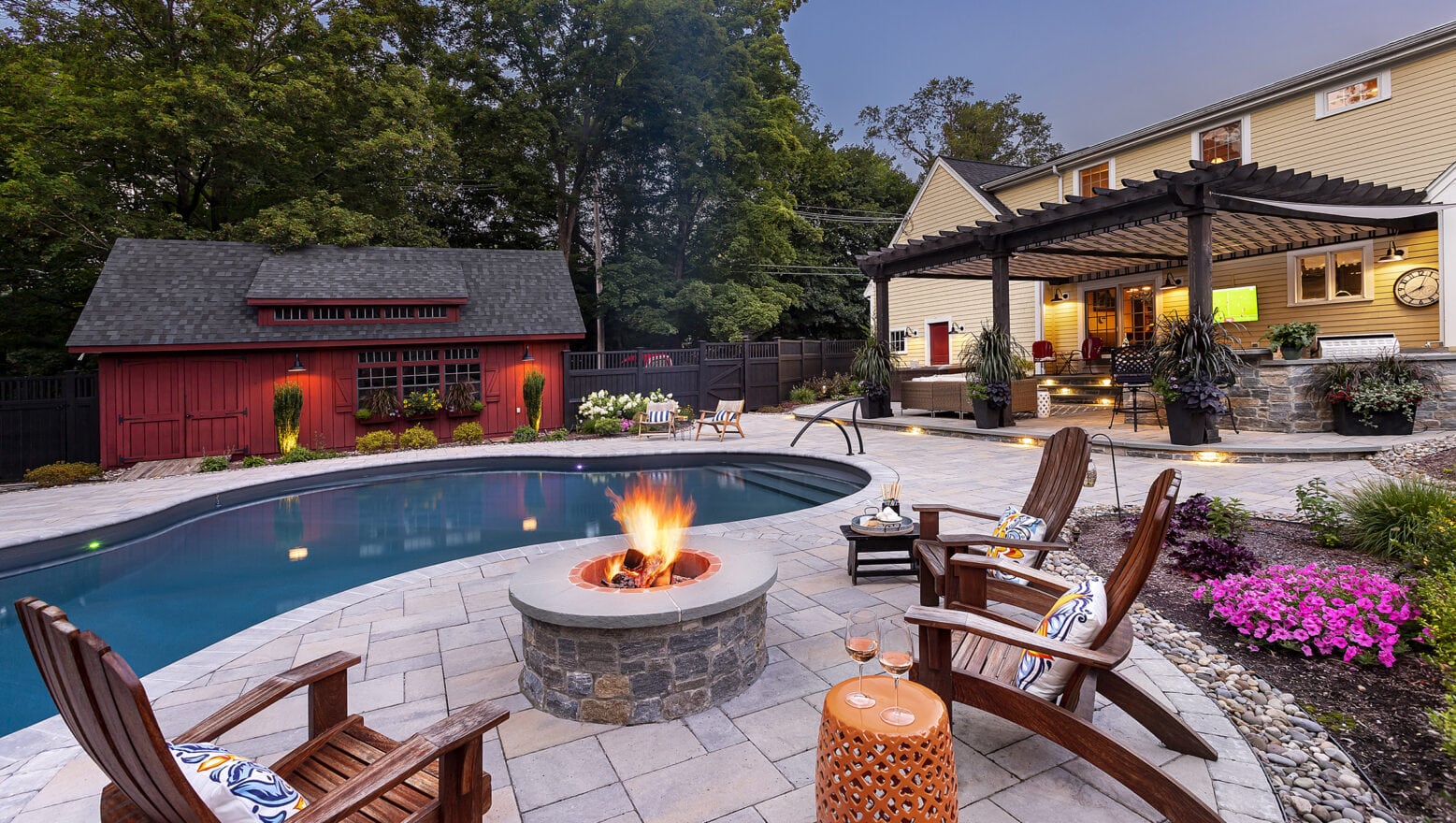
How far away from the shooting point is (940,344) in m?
18.9

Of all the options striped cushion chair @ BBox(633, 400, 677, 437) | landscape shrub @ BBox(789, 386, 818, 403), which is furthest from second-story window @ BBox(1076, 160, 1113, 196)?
striped cushion chair @ BBox(633, 400, 677, 437)

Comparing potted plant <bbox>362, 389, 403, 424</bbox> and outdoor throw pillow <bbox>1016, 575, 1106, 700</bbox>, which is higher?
potted plant <bbox>362, 389, 403, 424</bbox>

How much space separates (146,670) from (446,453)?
723 centimetres

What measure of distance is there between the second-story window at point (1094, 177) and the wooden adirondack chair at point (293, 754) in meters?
17.4

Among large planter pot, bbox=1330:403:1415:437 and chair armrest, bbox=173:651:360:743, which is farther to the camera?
large planter pot, bbox=1330:403:1415:437

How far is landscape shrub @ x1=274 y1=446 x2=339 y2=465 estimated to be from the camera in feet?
36.2

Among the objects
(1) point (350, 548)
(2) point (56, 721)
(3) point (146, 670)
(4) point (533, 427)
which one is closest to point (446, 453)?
(4) point (533, 427)

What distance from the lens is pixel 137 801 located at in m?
1.36

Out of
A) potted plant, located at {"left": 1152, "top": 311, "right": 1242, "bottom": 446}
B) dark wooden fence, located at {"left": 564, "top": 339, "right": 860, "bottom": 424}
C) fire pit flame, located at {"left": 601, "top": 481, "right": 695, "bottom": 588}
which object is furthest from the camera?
dark wooden fence, located at {"left": 564, "top": 339, "right": 860, "bottom": 424}

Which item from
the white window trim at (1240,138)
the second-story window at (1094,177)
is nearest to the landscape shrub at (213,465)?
the second-story window at (1094,177)

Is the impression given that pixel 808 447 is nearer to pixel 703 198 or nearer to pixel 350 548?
pixel 350 548

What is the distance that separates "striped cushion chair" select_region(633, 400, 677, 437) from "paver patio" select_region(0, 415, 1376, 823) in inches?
316

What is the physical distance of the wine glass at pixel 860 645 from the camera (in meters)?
1.85

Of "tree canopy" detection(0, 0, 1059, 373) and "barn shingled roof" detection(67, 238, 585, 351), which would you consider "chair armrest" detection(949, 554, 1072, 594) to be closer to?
"barn shingled roof" detection(67, 238, 585, 351)
